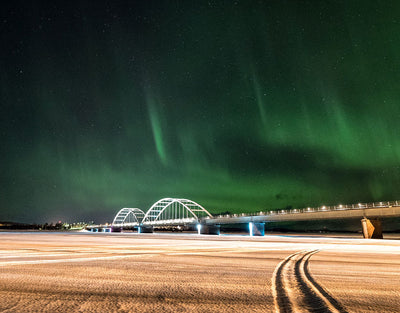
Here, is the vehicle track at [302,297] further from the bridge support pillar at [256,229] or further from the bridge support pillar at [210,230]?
the bridge support pillar at [210,230]

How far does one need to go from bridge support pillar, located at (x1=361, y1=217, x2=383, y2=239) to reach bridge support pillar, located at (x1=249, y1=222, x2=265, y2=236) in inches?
1672

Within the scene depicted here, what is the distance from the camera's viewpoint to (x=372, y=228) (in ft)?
235

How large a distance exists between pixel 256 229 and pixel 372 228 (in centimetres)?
4530

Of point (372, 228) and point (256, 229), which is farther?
point (256, 229)

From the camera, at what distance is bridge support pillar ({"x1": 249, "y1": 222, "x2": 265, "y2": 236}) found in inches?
4338

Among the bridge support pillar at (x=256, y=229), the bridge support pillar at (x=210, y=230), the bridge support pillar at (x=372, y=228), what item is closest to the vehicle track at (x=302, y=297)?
the bridge support pillar at (x=372, y=228)

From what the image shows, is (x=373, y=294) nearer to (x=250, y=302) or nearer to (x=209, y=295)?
(x=250, y=302)

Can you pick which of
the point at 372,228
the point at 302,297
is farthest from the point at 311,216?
the point at 302,297

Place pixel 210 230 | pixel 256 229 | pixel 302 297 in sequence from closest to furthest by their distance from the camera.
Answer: pixel 302 297, pixel 256 229, pixel 210 230

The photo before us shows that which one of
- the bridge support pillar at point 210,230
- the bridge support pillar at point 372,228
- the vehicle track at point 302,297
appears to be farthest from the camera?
the bridge support pillar at point 210,230

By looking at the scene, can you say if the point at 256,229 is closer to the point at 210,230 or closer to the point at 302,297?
the point at 210,230

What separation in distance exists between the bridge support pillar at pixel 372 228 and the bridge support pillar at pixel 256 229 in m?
42.5

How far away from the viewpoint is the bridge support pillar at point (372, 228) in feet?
230

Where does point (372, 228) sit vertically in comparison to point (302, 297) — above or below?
above
